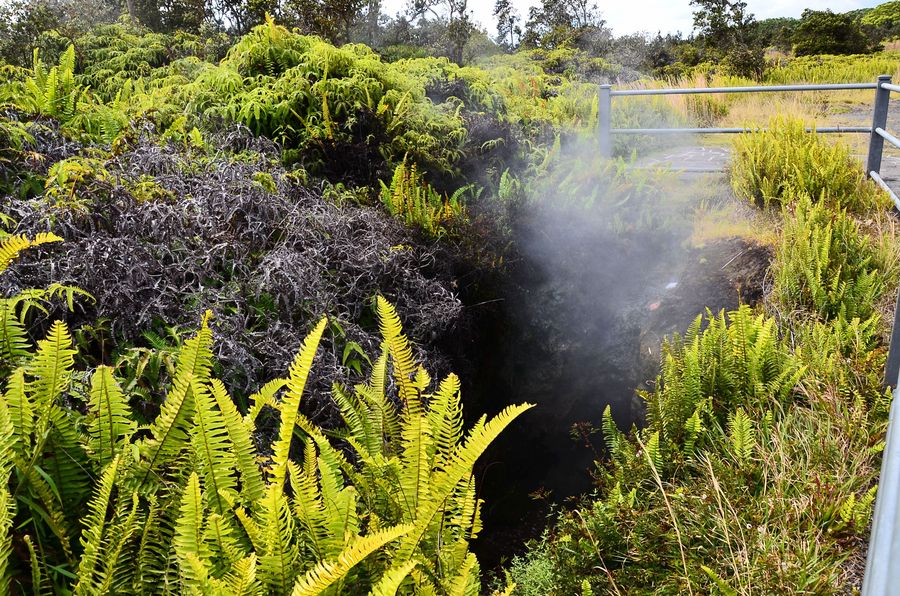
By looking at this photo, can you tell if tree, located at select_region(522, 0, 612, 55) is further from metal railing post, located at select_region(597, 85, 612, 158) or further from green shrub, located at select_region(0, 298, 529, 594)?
green shrub, located at select_region(0, 298, 529, 594)

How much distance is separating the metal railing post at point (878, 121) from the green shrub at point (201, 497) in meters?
6.11

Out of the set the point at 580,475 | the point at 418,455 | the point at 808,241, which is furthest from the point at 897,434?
the point at 580,475

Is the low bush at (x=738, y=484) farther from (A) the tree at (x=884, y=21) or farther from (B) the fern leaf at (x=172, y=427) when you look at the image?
(A) the tree at (x=884, y=21)

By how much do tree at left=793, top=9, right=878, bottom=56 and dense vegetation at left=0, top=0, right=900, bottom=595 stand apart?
21.4m

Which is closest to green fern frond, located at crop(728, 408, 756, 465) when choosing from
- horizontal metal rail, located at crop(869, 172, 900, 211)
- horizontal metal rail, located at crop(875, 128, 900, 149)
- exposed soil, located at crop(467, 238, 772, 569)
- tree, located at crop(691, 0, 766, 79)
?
exposed soil, located at crop(467, 238, 772, 569)

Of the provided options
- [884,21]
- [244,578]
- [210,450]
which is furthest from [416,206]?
[884,21]

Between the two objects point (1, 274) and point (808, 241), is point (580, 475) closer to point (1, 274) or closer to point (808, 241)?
point (808, 241)

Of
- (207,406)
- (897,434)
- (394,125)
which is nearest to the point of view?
(897,434)

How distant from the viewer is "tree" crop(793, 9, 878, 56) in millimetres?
24766

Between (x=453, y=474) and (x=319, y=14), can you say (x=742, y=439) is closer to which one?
(x=453, y=474)

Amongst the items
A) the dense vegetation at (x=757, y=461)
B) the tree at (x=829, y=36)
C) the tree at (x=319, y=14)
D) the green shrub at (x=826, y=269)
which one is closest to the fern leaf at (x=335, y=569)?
the dense vegetation at (x=757, y=461)

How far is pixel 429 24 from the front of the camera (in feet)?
50.8

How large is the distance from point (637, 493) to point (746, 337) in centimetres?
111

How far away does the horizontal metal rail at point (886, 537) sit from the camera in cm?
67
